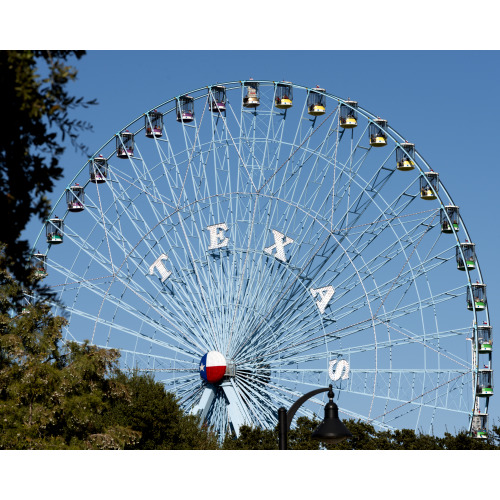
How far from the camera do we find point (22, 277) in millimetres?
12609

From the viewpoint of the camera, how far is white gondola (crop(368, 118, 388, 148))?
1911 inches

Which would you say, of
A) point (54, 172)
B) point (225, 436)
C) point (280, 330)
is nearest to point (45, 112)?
point (54, 172)

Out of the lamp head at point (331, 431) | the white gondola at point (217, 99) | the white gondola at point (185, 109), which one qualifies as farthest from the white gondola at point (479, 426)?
the lamp head at point (331, 431)

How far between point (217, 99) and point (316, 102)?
15.7 feet

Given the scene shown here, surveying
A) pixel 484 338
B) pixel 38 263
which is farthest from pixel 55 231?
pixel 38 263

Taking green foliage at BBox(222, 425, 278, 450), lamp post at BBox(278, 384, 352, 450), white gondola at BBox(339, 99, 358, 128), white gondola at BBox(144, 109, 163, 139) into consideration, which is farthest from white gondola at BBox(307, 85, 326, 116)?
lamp post at BBox(278, 384, 352, 450)

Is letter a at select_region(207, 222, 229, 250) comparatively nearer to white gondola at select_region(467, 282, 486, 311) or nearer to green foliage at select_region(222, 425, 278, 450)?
green foliage at select_region(222, 425, 278, 450)

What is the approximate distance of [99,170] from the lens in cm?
5319

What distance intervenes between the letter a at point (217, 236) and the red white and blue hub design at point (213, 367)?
432 cm

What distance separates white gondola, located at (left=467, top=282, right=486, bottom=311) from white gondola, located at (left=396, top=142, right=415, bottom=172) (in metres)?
5.29

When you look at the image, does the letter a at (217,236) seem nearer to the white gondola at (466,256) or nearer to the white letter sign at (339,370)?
the white letter sign at (339,370)

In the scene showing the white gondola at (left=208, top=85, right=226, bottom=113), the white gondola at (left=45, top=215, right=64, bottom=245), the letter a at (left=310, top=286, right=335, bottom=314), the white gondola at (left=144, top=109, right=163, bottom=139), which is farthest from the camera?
the white gondola at (left=45, top=215, right=64, bottom=245)

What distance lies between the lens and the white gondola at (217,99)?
51875mm

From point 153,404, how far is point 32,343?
999cm
